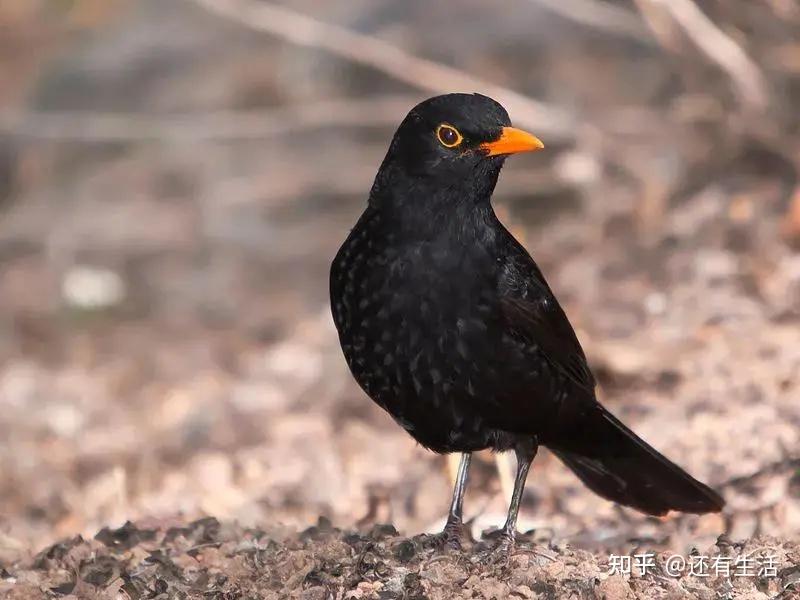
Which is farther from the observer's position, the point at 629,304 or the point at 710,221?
the point at 710,221

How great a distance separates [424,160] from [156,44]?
27.8 feet

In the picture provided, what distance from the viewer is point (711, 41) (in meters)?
7.91

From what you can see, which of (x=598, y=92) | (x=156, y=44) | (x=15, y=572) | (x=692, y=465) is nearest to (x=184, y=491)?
(x=15, y=572)

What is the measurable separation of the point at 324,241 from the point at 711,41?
3823 mm

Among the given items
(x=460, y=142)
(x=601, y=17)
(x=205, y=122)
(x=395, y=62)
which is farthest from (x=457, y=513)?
(x=205, y=122)

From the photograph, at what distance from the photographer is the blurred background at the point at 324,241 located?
21.2 feet

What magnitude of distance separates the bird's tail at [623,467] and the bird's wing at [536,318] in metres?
0.17

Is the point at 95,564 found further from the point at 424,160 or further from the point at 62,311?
the point at 62,311

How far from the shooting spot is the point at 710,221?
27.1 ft

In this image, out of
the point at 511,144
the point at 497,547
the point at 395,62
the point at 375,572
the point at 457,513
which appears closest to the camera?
the point at 375,572

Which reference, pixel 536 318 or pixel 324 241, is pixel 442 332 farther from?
pixel 324 241

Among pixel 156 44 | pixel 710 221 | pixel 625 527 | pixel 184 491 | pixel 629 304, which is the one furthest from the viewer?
pixel 156 44

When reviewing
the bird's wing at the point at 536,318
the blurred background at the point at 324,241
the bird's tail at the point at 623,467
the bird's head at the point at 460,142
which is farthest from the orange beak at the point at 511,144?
the blurred background at the point at 324,241

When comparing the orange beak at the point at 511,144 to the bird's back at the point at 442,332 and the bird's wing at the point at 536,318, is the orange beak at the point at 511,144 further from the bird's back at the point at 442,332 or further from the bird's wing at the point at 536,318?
the bird's wing at the point at 536,318
